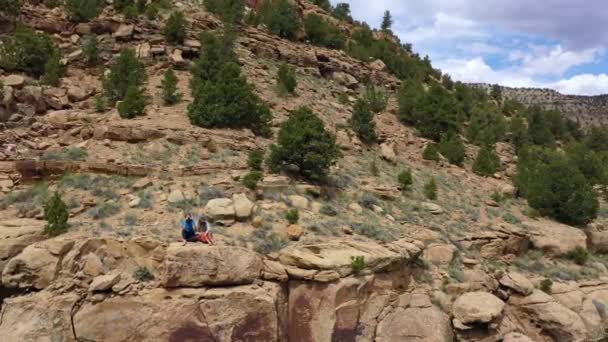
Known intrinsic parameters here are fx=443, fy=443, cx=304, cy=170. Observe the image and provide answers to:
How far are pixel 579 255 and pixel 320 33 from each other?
28441 mm

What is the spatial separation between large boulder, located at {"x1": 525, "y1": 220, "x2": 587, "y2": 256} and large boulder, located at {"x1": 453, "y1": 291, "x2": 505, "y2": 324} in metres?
5.95

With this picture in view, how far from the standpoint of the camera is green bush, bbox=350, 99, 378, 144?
28.5 m

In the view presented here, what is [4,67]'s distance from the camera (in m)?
22.9

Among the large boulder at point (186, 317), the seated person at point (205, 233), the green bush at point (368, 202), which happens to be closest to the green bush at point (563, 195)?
the green bush at point (368, 202)

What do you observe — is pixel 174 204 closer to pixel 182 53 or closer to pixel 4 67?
pixel 4 67

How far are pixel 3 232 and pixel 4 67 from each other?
14544mm

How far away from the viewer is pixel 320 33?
1574 inches

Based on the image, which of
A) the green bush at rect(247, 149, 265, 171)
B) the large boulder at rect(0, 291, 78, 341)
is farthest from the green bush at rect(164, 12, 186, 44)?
the large boulder at rect(0, 291, 78, 341)

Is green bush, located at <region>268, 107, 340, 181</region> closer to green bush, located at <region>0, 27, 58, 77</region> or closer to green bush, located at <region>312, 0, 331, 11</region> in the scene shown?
green bush, located at <region>0, 27, 58, 77</region>

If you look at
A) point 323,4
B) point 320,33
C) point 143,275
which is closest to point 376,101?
point 320,33

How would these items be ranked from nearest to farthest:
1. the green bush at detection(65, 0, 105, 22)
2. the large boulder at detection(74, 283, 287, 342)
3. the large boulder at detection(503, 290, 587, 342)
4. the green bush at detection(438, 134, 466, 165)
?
the large boulder at detection(74, 283, 287, 342), the large boulder at detection(503, 290, 587, 342), the green bush at detection(65, 0, 105, 22), the green bush at detection(438, 134, 466, 165)

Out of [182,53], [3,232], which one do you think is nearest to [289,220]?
[3,232]

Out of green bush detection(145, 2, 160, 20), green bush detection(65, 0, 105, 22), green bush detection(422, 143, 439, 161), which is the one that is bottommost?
green bush detection(422, 143, 439, 161)

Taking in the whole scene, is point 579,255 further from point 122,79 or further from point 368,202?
point 122,79
